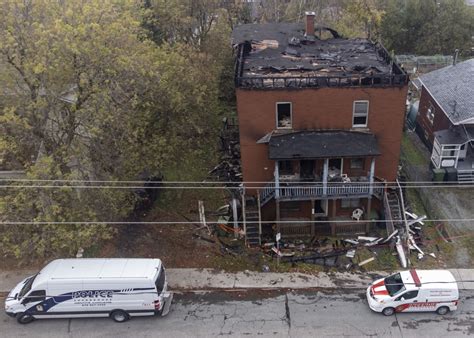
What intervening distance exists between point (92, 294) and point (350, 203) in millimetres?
14136

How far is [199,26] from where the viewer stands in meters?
39.1

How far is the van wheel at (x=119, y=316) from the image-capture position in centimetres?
1966

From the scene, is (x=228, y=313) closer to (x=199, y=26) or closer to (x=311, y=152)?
(x=311, y=152)

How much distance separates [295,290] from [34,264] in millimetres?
13303

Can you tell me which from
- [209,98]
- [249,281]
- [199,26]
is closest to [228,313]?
[249,281]

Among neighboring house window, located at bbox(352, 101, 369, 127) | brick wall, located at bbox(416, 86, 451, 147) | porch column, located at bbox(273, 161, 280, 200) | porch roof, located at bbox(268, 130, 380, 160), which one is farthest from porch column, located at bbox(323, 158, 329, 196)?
brick wall, located at bbox(416, 86, 451, 147)

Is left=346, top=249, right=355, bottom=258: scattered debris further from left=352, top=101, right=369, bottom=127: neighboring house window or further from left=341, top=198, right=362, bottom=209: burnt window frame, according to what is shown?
left=352, top=101, right=369, bottom=127: neighboring house window

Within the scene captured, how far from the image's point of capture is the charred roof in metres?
23.7

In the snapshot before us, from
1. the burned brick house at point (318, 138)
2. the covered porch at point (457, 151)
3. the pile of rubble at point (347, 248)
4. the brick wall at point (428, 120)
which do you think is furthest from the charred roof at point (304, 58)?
the pile of rubble at point (347, 248)

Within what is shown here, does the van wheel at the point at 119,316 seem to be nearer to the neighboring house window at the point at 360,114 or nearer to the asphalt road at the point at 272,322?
the asphalt road at the point at 272,322

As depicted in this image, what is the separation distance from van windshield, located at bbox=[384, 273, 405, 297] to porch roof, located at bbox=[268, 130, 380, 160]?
5.92 meters

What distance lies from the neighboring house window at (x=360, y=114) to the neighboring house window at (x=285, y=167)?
12.8ft

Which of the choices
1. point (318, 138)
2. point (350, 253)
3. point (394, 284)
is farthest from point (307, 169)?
point (394, 284)

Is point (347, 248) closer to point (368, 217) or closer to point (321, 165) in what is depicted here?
point (368, 217)
